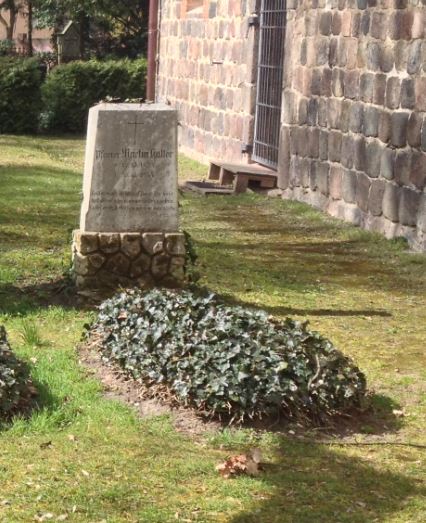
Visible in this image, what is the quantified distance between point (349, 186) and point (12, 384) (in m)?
7.71

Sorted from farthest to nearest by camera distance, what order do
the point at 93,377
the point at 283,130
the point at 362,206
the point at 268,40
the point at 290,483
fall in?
the point at 268,40
the point at 283,130
the point at 362,206
the point at 93,377
the point at 290,483

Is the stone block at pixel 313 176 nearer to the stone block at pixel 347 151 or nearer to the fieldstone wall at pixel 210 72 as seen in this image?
the stone block at pixel 347 151

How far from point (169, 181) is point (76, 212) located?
517 centimetres

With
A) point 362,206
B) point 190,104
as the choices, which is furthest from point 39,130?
point 362,206

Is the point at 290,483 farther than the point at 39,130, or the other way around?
the point at 39,130

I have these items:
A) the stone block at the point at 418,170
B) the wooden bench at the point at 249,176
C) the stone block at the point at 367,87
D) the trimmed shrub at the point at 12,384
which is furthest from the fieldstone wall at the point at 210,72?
the trimmed shrub at the point at 12,384

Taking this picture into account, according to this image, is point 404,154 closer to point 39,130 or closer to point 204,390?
point 204,390

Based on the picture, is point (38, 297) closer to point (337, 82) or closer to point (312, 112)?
point (337, 82)

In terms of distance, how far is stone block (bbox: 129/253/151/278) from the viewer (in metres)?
8.79

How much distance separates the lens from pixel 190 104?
821 inches

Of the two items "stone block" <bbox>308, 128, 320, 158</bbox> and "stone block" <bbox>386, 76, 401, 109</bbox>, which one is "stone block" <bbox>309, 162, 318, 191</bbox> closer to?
"stone block" <bbox>308, 128, 320, 158</bbox>

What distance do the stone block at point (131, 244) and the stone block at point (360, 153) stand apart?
464 cm

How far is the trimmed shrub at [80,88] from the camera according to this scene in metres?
24.4

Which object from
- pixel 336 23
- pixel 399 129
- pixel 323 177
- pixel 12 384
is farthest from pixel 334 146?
pixel 12 384
